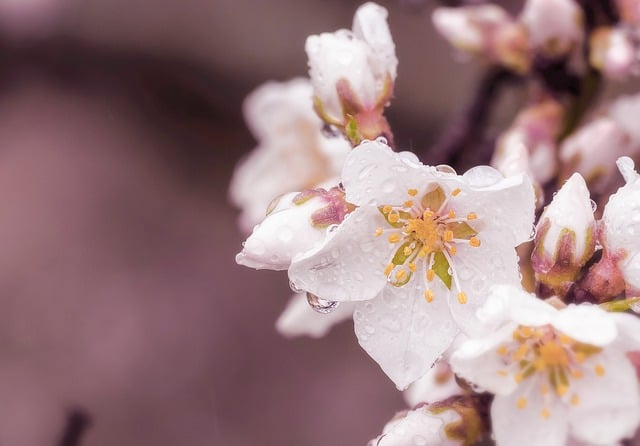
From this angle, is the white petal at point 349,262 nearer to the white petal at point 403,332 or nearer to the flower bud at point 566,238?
the white petal at point 403,332

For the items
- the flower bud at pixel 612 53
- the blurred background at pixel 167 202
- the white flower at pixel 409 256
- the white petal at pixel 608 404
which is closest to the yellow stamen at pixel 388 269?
the white flower at pixel 409 256

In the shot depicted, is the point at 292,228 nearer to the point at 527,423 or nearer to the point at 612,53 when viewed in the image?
the point at 527,423

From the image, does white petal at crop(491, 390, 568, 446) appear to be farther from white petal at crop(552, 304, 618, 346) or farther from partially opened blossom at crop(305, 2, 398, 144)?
partially opened blossom at crop(305, 2, 398, 144)

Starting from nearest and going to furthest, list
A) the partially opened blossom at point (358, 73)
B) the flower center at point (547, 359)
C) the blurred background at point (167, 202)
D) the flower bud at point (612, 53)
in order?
the flower center at point (547, 359) < the partially opened blossom at point (358, 73) < the flower bud at point (612, 53) < the blurred background at point (167, 202)

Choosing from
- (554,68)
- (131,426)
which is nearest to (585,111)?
(554,68)

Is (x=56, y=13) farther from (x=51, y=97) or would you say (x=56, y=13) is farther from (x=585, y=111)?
(x=585, y=111)

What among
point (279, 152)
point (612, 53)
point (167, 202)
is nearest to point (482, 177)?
point (612, 53)
